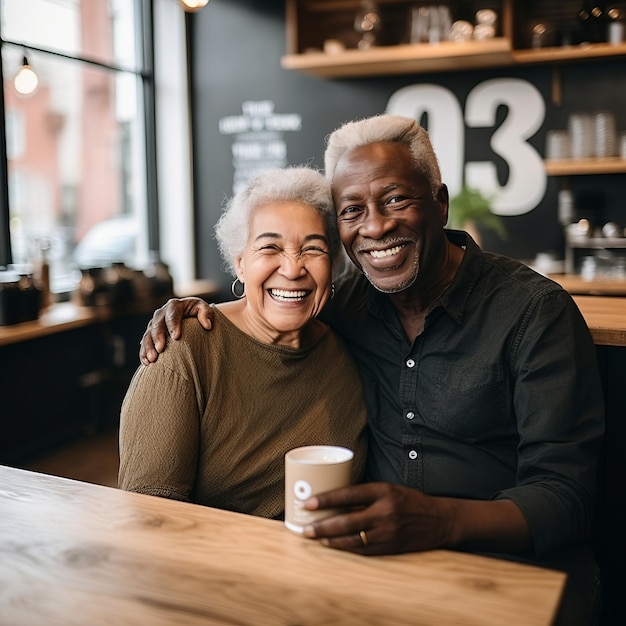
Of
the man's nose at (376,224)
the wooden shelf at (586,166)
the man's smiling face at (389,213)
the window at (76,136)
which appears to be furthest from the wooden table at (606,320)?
the window at (76,136)

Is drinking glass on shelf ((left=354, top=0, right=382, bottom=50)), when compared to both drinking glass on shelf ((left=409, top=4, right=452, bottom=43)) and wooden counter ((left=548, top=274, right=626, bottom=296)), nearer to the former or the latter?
drinking glass on shelf ((left=409, top=4, right=452, bottom=43))

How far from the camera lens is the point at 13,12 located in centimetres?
407

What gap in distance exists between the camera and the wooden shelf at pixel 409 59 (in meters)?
4.14

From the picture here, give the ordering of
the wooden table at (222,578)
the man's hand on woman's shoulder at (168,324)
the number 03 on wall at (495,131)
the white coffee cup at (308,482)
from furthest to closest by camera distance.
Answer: the number 03 on wall at (495,131), the man's hand on woman's shoulder at (168,324), the white coffee cup at (308,482), the wooden table at (222,578)

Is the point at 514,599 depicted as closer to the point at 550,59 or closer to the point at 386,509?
the point at 386,509

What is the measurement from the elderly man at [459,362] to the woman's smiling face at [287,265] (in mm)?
105

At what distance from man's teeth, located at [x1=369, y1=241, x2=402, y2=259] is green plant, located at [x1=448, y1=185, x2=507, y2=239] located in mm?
2747

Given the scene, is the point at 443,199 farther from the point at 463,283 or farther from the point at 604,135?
the point at 604,135

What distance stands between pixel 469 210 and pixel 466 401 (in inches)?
116

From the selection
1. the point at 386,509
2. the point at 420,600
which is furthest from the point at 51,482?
the point at 420,600

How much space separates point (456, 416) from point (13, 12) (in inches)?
138

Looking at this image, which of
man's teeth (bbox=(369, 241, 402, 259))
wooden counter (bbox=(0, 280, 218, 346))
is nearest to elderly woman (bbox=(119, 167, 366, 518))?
man's teeth (bbox=(369, 241, 402, 259))

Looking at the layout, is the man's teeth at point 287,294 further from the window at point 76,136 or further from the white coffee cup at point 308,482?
the window at point 76,136

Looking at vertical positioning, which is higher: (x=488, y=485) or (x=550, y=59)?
(x=550, y=59)
